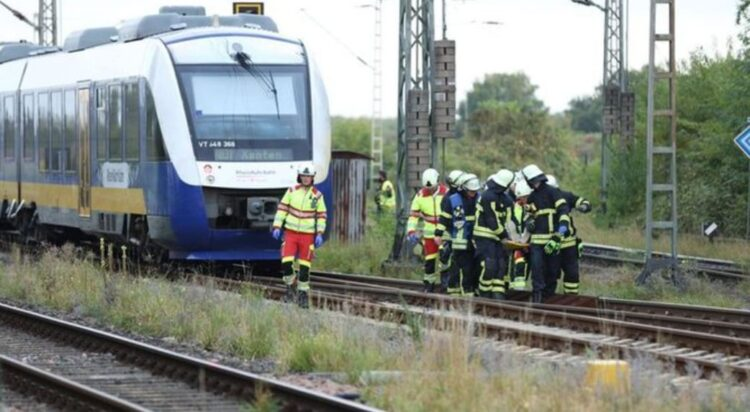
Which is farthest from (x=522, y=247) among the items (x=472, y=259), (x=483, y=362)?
(x=483, y=362)

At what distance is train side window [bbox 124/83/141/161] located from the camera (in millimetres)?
22516

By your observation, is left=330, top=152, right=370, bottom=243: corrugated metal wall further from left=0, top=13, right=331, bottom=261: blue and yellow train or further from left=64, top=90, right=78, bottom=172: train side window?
left=0, top=13, right=331, bottom=261: blue and yellow train

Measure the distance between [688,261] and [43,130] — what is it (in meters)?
10.8

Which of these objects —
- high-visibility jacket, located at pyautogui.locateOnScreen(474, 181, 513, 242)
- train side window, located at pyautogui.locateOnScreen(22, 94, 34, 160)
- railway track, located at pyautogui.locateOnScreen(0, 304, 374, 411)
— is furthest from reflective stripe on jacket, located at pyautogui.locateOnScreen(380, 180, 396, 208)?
railway track, located at pyautogui.locateOnScreen(0, 304, 374, 411)

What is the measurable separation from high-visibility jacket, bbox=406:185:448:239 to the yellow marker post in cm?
961

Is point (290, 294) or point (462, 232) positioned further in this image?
point (462, 232)

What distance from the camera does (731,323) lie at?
1683 cm

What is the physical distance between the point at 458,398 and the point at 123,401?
2313mm

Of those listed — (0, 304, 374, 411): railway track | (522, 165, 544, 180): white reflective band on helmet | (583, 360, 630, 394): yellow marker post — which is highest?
(522, 165, 544, 180): white reflective band on helmet

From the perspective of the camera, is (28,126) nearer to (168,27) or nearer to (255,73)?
(168,27)

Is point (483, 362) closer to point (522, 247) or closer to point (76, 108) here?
point (522, 247)

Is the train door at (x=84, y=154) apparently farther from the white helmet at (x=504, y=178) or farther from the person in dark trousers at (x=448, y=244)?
the white helmet at (x=504, y=178)

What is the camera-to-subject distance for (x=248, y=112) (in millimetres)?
21766

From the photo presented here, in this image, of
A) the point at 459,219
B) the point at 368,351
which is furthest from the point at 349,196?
the point at 368,351
